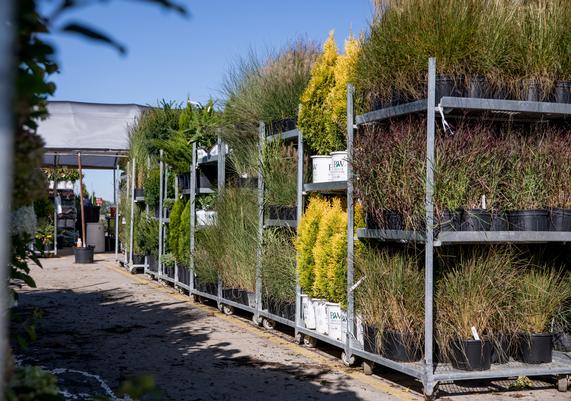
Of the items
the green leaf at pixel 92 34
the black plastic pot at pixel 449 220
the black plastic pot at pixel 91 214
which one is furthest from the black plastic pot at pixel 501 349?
the black plastic pot at pixel 91 214

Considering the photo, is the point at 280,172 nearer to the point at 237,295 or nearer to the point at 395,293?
the point at 237,295

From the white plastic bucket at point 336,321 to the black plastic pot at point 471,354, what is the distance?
4.37 feet

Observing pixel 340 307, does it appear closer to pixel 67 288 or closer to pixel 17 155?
pixel 17 155

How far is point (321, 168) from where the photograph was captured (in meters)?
7.37

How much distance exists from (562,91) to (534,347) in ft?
6.19

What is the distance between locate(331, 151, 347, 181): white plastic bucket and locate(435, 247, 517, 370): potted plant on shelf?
1.58m

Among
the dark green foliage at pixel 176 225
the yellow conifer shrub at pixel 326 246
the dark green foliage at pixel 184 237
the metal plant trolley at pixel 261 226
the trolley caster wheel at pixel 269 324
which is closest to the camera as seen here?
the yellow conifer shrub at pixel 326 246

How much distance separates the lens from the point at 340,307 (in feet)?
22.3

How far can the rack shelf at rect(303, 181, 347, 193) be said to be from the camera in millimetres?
6711

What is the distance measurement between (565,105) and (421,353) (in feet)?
6.90

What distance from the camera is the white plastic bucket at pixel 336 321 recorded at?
6766 millimetres

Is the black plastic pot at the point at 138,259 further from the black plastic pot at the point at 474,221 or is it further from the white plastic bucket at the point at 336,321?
the black plastic pot at the point at 474,221

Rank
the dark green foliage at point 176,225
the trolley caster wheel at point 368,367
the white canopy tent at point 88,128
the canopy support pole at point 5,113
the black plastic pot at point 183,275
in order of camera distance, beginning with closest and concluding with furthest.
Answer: the canopy support pole at point 5,113, the trolley caster wheel at point 368,367, the black plastic pot at point 183,275, the dark green foliage at point 176,225, the white canopy tent at point 88,128

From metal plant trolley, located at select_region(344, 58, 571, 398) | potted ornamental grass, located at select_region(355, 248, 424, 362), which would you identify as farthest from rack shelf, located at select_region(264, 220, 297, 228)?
metal plant trolley, located at select_region(344, 58, 571, 398)
